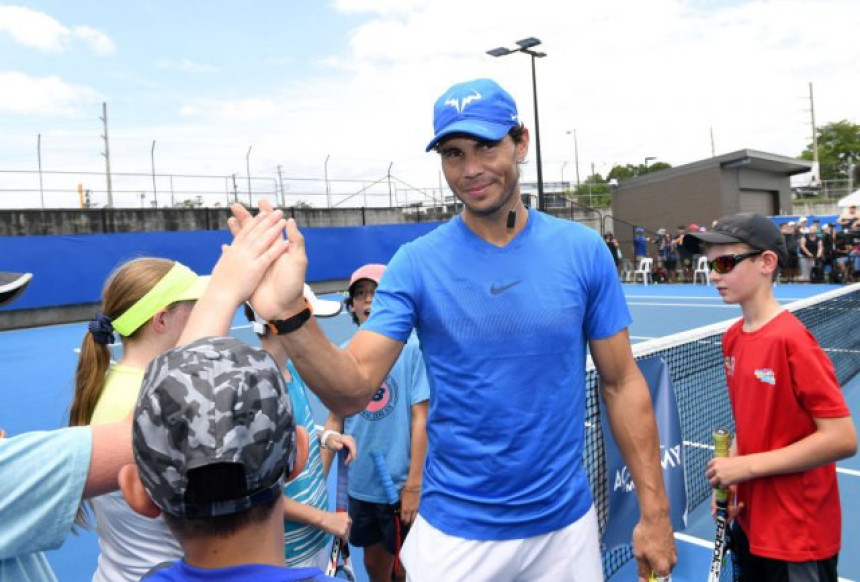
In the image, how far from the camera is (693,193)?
28.9m

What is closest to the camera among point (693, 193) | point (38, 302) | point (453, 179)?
point (453, 179)

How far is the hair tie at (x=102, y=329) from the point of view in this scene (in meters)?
2.43

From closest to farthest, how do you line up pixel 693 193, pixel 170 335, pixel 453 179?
pixel 453 179
pixel 170 335
pixel 693 193

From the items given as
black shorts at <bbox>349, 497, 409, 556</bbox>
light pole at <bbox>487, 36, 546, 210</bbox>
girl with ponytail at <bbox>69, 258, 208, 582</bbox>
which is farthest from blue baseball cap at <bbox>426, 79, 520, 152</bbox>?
light pole at <bbox>487, 36, 546, 210</bbox>

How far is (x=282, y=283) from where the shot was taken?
1729mm

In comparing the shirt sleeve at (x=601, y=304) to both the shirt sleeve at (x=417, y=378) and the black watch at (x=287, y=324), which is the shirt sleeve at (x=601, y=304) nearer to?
the black watch at (x=287, y=324)

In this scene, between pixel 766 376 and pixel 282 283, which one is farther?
pixel 766 376

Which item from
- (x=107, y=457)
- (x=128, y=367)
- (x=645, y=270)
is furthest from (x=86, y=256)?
(x=107, y=457)

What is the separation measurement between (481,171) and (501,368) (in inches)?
26.8

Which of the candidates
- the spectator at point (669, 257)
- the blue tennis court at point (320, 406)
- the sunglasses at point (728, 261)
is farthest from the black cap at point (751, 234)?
the spectator at point (669, 257)

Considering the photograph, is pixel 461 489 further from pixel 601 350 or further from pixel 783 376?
pixel 783 376

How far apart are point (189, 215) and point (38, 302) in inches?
252

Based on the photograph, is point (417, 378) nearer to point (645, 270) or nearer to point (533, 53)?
point (533, 53)

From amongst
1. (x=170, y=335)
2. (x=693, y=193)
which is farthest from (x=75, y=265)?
(x=693, y=193)
